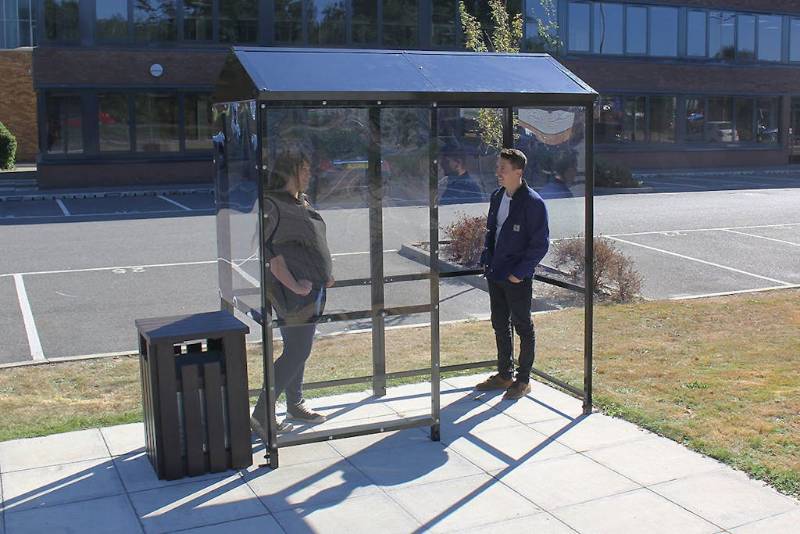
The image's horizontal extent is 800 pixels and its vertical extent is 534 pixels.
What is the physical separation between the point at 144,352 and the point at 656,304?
263 inches

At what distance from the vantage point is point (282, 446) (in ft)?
18.8

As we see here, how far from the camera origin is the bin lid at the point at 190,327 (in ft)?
17.6

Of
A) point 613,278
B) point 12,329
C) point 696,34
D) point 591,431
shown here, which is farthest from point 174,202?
point 696,34

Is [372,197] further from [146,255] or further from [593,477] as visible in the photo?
[146,255]

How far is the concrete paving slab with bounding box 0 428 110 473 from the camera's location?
5.77 m

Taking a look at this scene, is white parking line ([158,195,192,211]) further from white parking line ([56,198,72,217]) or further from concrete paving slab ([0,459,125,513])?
concrete paving slab ([0,459,125,513])

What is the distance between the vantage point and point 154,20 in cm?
2767

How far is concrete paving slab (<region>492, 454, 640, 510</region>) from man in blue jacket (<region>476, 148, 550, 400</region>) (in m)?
1.30

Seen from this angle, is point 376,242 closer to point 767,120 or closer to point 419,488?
point 419,488

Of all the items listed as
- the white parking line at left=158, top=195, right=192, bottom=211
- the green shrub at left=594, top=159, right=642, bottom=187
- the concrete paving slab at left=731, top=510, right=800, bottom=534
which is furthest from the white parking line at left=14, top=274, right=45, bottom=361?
the green shrub at left=594, top=159, right=642, bottom=187

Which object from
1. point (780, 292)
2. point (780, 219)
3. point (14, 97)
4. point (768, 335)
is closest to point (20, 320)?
Answer: point (768, 335)

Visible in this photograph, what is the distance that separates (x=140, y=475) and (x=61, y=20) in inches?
952

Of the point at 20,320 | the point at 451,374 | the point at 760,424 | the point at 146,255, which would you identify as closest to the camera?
the point at 760,424

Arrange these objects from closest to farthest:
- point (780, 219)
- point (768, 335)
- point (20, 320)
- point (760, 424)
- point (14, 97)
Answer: point (760, 424)
point (768, 335)
point (20, 320)
point (780, 219)
point (14, 97)
